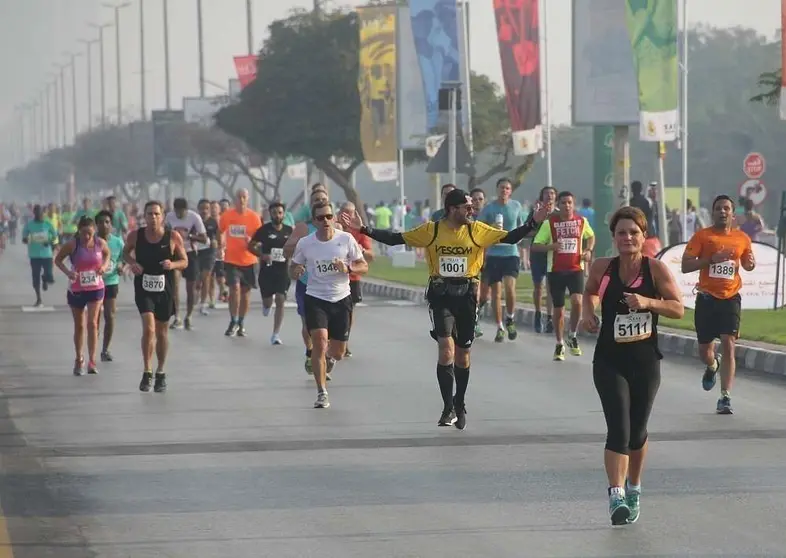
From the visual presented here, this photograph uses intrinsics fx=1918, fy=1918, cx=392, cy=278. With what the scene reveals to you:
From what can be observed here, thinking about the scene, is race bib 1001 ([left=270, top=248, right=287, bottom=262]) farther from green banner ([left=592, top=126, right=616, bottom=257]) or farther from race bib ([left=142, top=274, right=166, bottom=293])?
green banner ([left=592, top=126, right=616, bottom=257])

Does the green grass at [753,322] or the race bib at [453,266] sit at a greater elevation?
the race bib at [453,266]

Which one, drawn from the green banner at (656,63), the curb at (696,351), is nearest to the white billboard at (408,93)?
the green banner at (656,63)

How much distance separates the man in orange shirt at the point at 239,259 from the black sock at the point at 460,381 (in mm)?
10011

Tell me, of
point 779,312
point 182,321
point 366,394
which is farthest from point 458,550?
point 182,321

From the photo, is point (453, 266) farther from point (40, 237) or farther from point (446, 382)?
point (40, 237)

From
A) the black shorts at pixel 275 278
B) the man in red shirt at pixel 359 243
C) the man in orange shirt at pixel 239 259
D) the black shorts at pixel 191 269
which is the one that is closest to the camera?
the man in red shirt at pixel 359 243

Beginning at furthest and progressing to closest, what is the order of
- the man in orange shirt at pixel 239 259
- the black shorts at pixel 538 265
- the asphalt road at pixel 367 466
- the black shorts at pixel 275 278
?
the man in orange shirt at pixel 239 259
the black shorts at pixel 538 265
the black shorts at pixel 275 278
the asphalt road at pixel 367 466

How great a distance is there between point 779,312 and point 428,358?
20.9 feet

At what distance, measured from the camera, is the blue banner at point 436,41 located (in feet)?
124

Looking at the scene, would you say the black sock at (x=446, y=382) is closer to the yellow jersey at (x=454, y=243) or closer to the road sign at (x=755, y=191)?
the yellow jersey at (x=454, y=243)

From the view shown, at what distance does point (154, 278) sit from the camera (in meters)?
16.4

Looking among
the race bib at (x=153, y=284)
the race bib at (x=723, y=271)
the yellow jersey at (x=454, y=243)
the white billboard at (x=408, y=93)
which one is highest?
the white billboard at (x=408, y=93)

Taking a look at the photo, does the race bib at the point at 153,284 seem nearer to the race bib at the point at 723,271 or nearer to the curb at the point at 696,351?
the curb at the point at 696,351

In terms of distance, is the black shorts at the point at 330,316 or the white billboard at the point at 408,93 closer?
the black shorts at the point at 330,316
